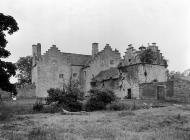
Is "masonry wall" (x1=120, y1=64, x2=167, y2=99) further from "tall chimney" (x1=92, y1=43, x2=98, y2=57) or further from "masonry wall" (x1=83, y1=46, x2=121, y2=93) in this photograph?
"tall chimney" (x1=92, y1=43, x2=98, y2=57)

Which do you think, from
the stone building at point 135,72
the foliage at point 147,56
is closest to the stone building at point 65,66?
the stone building at point 135,72

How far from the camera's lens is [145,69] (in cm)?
5881

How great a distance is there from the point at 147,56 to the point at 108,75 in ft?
25.0

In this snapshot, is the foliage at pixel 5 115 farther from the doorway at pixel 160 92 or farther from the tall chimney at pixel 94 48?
the tall chimney at pixel 94 48

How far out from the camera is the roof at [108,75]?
60.4 metres

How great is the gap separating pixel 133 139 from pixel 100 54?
53.1 m

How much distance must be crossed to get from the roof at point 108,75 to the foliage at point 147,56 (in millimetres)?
5069

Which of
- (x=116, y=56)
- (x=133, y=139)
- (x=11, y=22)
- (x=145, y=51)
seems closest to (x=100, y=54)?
(x=116, y=56)

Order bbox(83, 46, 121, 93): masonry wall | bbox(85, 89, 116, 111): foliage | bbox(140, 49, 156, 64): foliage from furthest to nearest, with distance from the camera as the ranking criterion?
bbox(83, 46, 121, 93): masonry wall → bbox(140, 49, 156, 64): foliage → bbox(85, 89, 116, 111): foliage

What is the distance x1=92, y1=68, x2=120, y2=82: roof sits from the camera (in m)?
60.4

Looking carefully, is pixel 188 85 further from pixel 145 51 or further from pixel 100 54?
pixel 100 54

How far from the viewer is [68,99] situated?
128 feet

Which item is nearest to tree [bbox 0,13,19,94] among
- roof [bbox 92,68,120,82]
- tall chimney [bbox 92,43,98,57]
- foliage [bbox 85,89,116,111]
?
foliage [bbox 85,89,116,111]

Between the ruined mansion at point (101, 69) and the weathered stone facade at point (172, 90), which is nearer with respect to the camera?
the weathered stone facade at point (172, 90)
